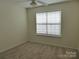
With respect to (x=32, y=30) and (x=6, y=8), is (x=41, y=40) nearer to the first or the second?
(x=32, y=30)

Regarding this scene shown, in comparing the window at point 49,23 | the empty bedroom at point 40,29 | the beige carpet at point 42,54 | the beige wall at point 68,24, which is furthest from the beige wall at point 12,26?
the beige wall at point 68,24

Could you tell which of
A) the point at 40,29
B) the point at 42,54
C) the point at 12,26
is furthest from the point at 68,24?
the point at 12,26

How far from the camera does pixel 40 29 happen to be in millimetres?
5473

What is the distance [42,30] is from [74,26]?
183 centimetres

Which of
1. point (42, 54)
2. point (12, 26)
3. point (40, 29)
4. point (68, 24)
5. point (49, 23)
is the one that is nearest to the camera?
point (42, 54)

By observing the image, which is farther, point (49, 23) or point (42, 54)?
point (49, 23)

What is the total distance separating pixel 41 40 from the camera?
5418 millimetres

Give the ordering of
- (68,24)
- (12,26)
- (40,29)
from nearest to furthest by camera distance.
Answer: (68,24)
(12,26)
(40,29)

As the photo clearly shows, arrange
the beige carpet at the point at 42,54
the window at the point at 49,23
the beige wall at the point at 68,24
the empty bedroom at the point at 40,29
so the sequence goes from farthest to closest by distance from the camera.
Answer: the window at the point at 49,23, the beige wall at the point at 68,24, the empty bedroom at the point at 40,29, the beige carpet at the point at 42,54

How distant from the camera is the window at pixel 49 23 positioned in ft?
15.7

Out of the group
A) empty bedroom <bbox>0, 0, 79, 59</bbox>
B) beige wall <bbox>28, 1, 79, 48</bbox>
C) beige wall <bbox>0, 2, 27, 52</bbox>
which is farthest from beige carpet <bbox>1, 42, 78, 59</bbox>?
beige wall <bbox>0, 2, 27, 52</bbox>

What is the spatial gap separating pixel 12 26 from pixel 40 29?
1623 mm

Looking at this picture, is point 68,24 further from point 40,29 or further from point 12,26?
point 12,26

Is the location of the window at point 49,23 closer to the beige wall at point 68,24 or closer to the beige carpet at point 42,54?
the beige wall at point 68,24
